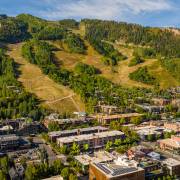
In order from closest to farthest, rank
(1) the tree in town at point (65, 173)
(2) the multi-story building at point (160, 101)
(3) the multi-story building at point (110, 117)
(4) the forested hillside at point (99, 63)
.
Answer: (1) the tree in town at point (65, 173) < (3) the multi-story building at point (110, 117) < (2) the multi-story building at point (160, 101) < (4) the forested hillside at point (99, 63)

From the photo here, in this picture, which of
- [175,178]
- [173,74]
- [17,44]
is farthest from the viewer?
[17,44]

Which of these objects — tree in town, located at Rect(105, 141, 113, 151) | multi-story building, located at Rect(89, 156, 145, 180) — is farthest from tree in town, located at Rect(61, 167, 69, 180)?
tree in town, located at Rect(105, 141, 113, 151)

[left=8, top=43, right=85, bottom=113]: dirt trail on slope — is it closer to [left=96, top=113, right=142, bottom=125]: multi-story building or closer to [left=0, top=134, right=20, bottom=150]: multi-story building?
[left=96, top=113, right=142, bottom=125]: multi-story building

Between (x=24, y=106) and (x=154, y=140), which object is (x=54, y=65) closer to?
(x=24, y=106)

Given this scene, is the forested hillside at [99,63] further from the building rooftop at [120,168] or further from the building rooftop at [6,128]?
the building rooftop at [120,168]

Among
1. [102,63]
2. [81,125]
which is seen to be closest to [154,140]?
[81,125]

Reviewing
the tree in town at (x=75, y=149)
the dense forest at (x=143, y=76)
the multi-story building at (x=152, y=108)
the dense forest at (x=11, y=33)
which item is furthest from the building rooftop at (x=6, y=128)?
the dense forest at (x=11, y=33)

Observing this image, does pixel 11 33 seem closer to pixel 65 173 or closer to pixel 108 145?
pixel 108 145

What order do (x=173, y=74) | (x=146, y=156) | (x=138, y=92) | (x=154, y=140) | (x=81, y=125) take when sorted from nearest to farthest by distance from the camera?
(x=146, y=156) → (x=154, y=140) → (x=81, y=125) → (x=138, y=92) → (x=173, y=74)
